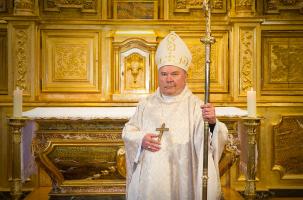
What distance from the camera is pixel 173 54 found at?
3289mm

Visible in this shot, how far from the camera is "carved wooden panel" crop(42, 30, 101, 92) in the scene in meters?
5.89

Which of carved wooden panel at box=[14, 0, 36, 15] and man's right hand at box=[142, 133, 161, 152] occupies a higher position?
carved wooden panel at box=[14, 0, 36, 15]

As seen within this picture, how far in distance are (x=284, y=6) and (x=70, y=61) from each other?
2628mm

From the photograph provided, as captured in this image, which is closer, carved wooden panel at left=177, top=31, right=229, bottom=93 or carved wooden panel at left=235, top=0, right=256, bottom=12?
carved wooden panel at left=235, top=0, right=256, bottom=12

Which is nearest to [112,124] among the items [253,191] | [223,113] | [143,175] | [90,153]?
[90,153]

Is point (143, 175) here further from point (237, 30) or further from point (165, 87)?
point (237, 30)

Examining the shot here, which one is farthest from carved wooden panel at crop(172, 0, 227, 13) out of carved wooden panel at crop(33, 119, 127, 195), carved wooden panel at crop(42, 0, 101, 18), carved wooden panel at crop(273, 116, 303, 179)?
carved wooden panel at crop(33, 119, 127, 195)

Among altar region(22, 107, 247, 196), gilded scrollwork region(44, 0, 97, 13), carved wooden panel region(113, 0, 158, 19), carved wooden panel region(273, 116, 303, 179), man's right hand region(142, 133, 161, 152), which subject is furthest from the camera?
carved wooden panel region(113, 0, 158, 19)

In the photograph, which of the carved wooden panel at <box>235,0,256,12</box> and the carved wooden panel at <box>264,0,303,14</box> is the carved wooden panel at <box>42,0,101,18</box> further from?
the carved wooden panel at <box>264,0,303,14</box>

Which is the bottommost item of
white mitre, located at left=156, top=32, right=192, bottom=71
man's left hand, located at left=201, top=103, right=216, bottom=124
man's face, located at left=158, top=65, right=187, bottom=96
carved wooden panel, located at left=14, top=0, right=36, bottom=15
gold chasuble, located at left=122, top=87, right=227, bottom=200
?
gold chasuble, located at left=122, top=87, right=227, bottom=200

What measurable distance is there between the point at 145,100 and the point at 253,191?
180 centimetres

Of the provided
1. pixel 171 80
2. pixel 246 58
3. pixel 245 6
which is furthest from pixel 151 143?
pixel 245 6

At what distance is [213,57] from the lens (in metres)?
5.96

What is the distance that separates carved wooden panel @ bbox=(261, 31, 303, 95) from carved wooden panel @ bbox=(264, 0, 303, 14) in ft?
0.86
